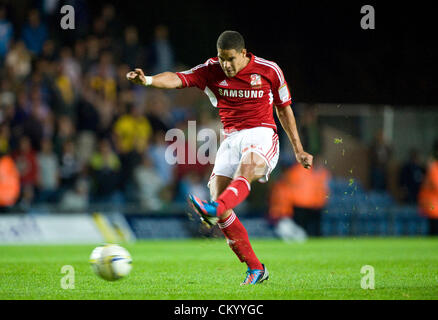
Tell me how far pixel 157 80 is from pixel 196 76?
542 mm

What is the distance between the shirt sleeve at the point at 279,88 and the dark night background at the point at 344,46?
6.25 meters

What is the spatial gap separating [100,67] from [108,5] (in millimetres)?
2198

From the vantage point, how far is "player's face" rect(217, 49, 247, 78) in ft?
23.1

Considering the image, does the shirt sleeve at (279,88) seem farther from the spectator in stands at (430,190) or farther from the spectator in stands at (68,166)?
the spectator in stands at (430,190)

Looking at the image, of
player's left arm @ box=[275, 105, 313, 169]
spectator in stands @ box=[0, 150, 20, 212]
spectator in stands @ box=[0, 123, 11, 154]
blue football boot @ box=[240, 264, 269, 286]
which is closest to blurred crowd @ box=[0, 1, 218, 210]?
spectator in stands @ box=[0, 123, 11, 154]

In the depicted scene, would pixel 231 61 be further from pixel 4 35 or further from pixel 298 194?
pixel 4 35

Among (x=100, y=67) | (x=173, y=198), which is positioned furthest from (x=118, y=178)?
(x=100, y=67)

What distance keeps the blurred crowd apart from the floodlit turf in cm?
213

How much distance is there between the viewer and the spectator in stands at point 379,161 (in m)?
17.0

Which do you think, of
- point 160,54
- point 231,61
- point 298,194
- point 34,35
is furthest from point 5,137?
point 231,61

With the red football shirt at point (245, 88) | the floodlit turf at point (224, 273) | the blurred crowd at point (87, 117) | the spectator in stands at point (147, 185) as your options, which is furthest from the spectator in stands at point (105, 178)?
the red football shirt at point (245, 88)

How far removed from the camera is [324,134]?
1672 cm

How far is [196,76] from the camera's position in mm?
7492
